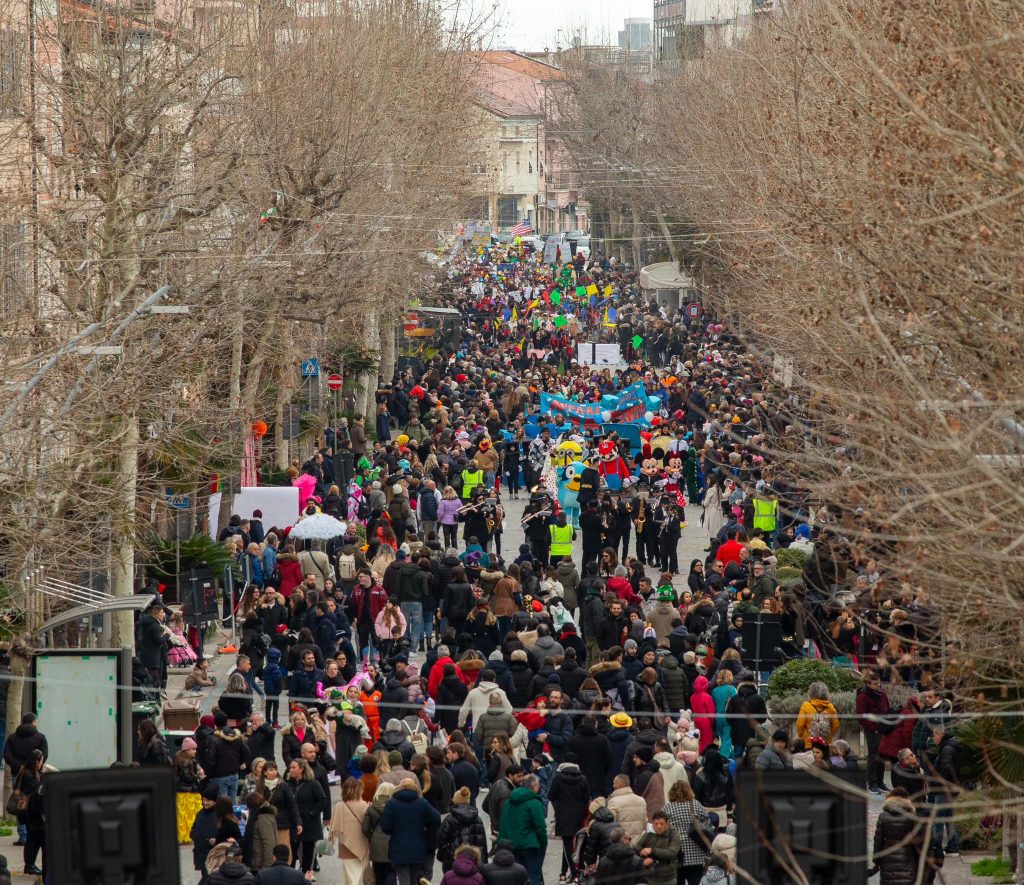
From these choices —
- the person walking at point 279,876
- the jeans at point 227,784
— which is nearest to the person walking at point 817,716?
the jeans at point 227,784

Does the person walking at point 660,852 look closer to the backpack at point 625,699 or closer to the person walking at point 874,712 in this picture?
the person walking at point 874,712

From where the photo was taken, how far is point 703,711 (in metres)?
19.2

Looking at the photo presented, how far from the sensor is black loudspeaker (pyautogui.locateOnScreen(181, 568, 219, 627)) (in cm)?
2405

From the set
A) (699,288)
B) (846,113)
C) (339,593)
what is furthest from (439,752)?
(699,288)

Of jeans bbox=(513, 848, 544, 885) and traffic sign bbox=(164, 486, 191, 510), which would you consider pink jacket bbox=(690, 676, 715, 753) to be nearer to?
jeans bbox=(513, 848, 544, 885)

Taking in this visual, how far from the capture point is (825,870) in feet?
27.2

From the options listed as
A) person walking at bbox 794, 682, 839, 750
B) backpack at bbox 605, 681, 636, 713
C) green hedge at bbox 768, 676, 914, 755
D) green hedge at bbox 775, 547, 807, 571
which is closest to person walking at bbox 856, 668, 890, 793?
person walking at bbox 794, 682, 839, 750

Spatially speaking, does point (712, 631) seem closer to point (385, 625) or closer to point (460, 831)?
point (385, 625)

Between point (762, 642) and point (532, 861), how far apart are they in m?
5.44

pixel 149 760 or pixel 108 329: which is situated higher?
pixel 108 329

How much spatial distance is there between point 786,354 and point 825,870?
77.6 feet

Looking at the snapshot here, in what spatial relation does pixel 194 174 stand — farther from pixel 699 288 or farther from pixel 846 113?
pixel 699 288

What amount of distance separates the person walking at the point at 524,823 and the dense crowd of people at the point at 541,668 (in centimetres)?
2

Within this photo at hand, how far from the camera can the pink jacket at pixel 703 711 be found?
18969mm
